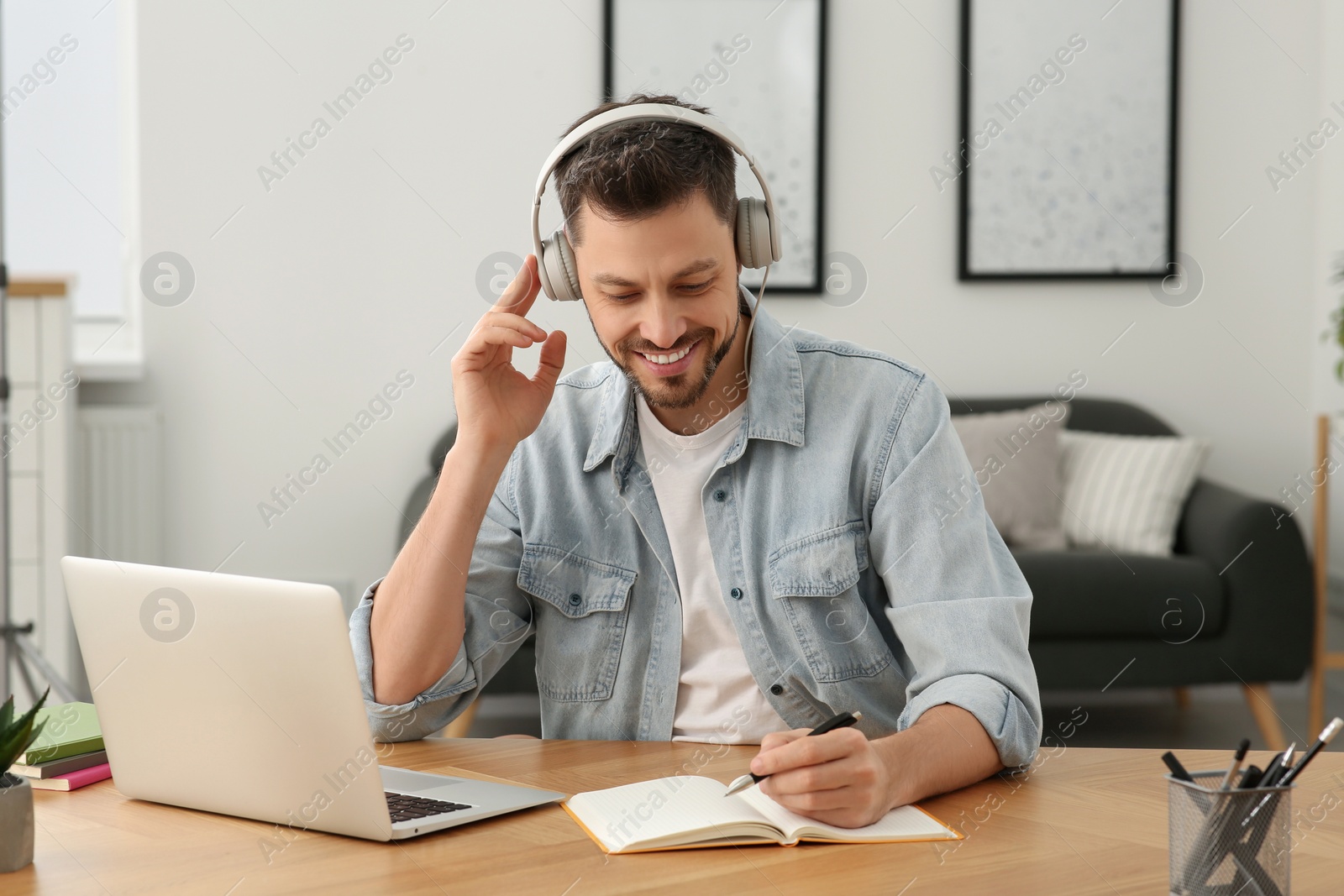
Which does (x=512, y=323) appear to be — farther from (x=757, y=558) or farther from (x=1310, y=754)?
(x=1310, y=754)

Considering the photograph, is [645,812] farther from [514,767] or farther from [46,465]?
[46,465]

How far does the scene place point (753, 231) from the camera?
1.31m

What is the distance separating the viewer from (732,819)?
2.78 ft

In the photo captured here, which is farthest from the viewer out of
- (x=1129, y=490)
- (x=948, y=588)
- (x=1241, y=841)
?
(x=1129, y=490)

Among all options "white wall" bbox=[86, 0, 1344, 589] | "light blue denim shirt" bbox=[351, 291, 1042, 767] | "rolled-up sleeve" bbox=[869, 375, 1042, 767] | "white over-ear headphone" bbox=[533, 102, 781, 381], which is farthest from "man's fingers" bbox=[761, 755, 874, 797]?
"white wall" bbox=[86, 0, 1344, 589]

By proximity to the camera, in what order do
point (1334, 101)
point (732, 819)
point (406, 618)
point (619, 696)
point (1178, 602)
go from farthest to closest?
point (1334, 101), point (1178, 602), point (619, 696), point (406, 618), point (732, 819)

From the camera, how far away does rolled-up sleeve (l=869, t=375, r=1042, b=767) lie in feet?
3.44

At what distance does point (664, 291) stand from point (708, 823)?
0.58 m

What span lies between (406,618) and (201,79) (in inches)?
96.7

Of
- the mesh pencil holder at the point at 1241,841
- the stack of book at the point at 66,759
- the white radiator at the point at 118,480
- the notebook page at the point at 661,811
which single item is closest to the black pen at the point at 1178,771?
the mesh pencil holder at the point at 1241,841

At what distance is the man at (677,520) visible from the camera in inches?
47.1

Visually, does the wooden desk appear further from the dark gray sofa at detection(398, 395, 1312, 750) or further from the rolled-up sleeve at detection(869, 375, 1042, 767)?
the dark gray sofa at detection(398, 395, 1312, 750)

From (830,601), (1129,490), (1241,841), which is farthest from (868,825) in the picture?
(1129,490)

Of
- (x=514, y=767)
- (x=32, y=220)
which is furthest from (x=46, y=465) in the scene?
(x=514, y=767)
